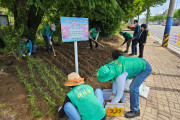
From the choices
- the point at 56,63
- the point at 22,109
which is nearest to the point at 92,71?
the point at 56,63

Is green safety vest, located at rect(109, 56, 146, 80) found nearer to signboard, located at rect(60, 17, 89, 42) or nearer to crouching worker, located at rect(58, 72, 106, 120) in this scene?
crouching worker, located at rect(58, 72, 106, 120)

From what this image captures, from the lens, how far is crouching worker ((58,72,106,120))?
1.70 meters

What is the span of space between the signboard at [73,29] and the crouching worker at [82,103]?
1308 millimetres

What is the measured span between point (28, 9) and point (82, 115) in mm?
5945

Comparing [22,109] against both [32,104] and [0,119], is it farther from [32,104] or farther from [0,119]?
[0,119]

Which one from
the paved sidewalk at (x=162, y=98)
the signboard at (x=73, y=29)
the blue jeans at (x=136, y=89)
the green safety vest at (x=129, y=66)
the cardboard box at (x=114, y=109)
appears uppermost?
the signboard at (x=73, y=29)

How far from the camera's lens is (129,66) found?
2.29m

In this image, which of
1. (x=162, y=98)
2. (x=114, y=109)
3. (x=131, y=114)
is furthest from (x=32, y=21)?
(x=162, y=98)

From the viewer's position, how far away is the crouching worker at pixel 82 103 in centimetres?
170

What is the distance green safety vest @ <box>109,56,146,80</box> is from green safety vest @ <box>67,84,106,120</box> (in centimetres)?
73

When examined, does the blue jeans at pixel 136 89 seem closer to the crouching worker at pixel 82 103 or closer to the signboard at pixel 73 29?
the crouching worker at pixel 82 103

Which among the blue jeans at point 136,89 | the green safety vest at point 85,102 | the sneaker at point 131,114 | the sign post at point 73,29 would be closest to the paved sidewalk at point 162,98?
the sneaker at point 131,114

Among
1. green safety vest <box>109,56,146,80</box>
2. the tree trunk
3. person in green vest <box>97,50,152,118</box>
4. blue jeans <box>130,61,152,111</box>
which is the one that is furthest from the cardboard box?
the tree trunk

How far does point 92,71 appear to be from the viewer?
428cm
